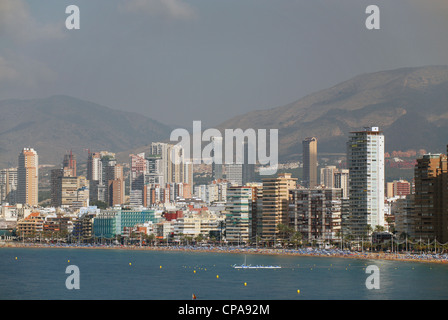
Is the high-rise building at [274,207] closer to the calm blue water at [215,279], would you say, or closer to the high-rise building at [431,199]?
the calm blue water at [215,279]

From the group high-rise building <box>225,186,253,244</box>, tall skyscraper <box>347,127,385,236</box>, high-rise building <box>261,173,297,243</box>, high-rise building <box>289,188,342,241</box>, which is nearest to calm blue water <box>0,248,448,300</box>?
tall skyscraper <box>347,127,385,236</box>

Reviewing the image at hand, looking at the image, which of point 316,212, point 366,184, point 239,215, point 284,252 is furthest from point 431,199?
point 239,215

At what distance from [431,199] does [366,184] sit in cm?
1199

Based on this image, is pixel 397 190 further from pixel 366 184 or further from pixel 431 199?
pixel 431 199

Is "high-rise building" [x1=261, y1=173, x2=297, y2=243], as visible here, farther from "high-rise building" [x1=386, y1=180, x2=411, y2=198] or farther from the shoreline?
"high-rise building" [x1=386, y1=180, x2=411, y2=198]

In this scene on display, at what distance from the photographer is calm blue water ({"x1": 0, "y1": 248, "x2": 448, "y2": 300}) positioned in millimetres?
68312

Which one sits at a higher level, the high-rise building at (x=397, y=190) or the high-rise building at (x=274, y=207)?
the high-rise building at (x=397, y=190)

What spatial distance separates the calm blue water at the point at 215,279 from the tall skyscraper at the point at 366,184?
1421 centimetres

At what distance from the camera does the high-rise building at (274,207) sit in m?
129

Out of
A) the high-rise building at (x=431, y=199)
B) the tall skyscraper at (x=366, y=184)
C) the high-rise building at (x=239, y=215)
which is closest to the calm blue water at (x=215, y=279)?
the high-rise building at (x=431, y=199)

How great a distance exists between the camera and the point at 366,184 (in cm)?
12000

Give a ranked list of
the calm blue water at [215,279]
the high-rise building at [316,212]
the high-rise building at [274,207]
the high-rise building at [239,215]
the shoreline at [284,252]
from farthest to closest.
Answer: the high-rise building at [239,215] < the high-rise building at [274,207] < the high-rise building at [316,212] < the shoreline at [284,252] < the calm blue water at [215,279]

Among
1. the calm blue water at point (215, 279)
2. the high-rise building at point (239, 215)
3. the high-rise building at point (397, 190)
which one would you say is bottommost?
the calm blue water at point (215, 279)
